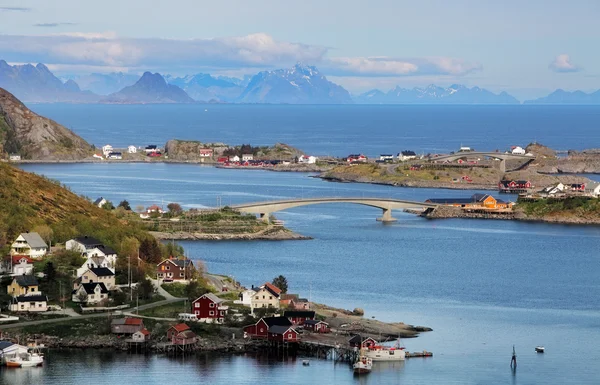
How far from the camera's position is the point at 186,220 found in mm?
88250

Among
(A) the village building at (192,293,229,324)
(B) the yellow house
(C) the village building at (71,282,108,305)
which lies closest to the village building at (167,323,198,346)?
(A) the village building at (192,293,229,324)

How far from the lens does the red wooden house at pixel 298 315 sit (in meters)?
51.0

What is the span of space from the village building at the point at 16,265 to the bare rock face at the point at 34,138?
336ft

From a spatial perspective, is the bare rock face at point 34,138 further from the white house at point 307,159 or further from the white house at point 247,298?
the white house at point 247,298

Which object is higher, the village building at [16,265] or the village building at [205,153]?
the village building at [205,153]

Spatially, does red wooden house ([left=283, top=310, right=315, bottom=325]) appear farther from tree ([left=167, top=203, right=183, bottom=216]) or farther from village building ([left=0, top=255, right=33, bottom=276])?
tree ([left=167, top=203, right=183, bottom=216])

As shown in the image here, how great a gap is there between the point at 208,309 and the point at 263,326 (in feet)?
9.74

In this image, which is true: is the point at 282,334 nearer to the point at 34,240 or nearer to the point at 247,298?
the point at 247,298

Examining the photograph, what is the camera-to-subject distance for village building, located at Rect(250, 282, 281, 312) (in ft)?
176

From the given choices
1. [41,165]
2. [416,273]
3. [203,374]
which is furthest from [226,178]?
[203,374]

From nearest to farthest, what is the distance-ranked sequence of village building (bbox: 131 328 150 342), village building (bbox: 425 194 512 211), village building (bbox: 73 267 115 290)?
village building (bbox: 131 328 150 342), village building (bbox: 73 267 115 290), village building (bbox: 425 194 512 211)

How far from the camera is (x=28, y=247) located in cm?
5962

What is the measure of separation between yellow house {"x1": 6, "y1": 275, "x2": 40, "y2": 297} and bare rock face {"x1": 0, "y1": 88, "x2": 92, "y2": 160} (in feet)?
350

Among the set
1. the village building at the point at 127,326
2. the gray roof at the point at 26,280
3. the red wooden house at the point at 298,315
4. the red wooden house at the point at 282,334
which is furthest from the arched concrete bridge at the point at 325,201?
the red wooden house at the point at 282,334
